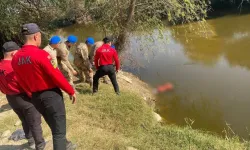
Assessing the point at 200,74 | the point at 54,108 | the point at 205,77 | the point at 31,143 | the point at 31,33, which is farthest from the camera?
the point at 200,74

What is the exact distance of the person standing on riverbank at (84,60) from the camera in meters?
8.55

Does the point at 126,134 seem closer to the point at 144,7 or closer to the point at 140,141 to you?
the point at 140,141

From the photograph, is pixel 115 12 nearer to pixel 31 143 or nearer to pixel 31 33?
pixel 31 143

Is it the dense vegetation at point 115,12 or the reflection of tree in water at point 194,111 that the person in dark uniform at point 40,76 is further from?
the dense vegetation at point 115,12

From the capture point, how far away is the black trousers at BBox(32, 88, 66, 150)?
12.4 ft

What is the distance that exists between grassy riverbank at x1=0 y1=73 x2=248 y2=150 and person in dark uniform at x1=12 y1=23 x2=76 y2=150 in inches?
57.8

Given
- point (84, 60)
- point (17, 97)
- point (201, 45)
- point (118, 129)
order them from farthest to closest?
point (201, 45), point (84, 60), point (118, 129), point (17, 97)

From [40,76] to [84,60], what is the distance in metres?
5.05

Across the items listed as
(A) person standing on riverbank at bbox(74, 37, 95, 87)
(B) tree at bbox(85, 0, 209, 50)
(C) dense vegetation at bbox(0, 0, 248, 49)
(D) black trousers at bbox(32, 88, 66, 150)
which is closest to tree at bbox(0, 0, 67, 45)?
(C) dense vegetation at bbox(0, 0, 248, 49)

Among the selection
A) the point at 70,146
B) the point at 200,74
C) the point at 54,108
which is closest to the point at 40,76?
the point at 54,108

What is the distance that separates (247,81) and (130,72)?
16.5ft

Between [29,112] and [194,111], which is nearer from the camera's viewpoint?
[29,112]

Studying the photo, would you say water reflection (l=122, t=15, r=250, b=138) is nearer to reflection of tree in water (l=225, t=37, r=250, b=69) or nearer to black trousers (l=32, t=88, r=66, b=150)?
reflection of tree in water (l=225, t=37, r=250, b=69)

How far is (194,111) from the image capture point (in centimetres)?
977
